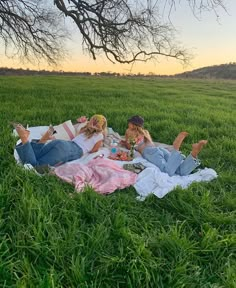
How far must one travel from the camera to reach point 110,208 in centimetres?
426

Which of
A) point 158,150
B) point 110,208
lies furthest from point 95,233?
point 158,150

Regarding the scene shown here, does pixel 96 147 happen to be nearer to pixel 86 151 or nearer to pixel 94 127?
pixel 86 151

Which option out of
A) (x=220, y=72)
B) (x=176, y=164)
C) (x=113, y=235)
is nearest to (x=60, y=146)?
(x=176, y=164)

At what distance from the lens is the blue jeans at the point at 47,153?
5625 mm

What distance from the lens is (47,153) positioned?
236 inches

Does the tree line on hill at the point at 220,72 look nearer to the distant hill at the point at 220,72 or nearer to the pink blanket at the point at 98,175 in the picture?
the distant hill at the point at 220,72

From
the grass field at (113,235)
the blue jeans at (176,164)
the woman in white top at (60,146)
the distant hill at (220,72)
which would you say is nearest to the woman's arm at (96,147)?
the woman in white top at (60,146)

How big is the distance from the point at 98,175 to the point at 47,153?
0.97 metres

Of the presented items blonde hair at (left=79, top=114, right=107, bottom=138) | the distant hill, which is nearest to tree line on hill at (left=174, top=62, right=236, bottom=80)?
the distant hill

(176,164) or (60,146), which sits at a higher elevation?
(60,146)

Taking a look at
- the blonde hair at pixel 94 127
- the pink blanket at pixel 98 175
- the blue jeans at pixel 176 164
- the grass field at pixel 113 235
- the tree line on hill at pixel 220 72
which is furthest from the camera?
the tree line on hill at pixel 220 72

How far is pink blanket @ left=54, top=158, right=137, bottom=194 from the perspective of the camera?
5.03 meters

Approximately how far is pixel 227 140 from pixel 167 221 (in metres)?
3.95

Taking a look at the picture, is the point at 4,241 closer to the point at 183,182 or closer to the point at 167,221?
the point at 167,221
